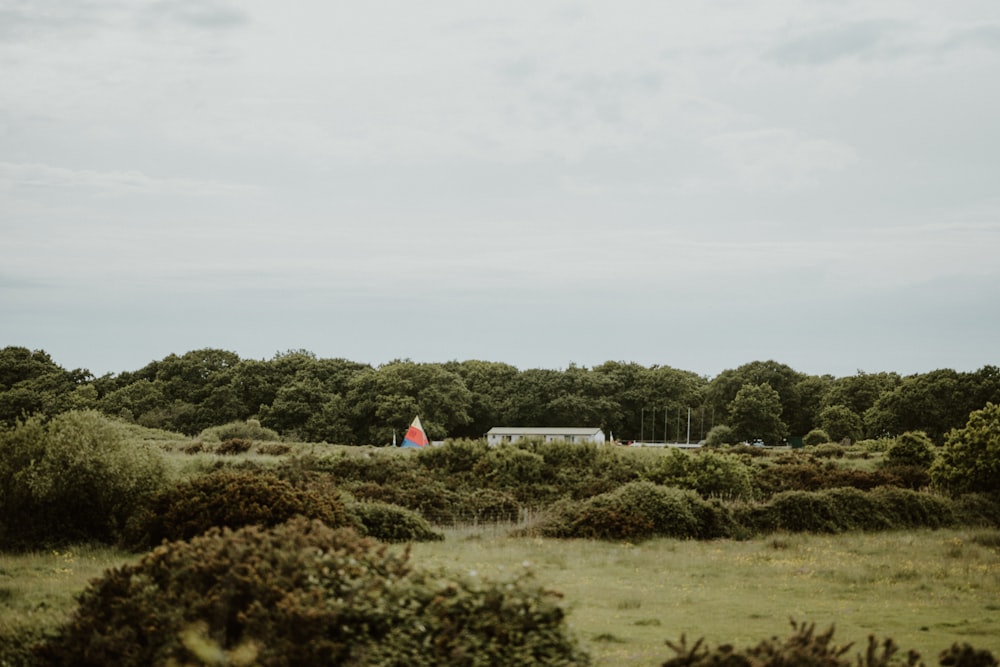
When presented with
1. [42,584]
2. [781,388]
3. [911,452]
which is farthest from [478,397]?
[42,584]

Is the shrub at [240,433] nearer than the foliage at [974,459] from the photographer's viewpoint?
No

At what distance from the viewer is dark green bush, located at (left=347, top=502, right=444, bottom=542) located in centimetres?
2080

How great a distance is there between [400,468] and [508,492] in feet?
16.1

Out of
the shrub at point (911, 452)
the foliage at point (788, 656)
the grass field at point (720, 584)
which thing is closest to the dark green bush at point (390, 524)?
the grass field at point (720, 584)

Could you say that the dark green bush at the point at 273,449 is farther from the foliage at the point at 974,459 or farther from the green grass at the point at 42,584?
the foliage at the point at 974,459

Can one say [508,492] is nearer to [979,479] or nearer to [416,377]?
[979,479]

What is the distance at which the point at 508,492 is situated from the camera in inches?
1240

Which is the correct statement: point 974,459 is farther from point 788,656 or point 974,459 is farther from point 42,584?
point 42,584

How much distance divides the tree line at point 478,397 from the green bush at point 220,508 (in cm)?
5461

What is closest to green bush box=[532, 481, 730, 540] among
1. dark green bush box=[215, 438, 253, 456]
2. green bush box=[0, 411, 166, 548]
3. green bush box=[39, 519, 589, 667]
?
green bush box=[0, 411, 166, 548]

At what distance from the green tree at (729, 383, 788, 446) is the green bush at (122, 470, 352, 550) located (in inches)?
2751

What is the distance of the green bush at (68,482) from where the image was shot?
1922 centimetres

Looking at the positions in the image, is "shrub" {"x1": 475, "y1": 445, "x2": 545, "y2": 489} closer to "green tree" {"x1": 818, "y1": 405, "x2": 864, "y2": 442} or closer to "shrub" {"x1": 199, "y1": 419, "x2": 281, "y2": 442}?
"shrub" {"x1": 199, "y1": 419, "x2": 281, "y2": 442}

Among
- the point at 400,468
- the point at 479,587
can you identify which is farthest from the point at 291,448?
the point at 479,587
